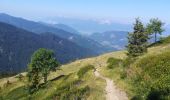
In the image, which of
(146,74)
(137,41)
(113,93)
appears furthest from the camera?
(137,41)

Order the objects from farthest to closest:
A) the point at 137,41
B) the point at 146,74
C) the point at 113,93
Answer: the point at 137,41, the point at 113,93, the point at 146,74

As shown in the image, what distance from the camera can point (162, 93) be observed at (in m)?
20.1

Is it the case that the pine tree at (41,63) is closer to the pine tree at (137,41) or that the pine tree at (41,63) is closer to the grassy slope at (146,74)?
the pine tree at (137,41)

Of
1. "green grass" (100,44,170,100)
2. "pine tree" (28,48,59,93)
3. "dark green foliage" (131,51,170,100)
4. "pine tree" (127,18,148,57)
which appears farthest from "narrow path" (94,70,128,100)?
"pine tree" (28,48,59,93)

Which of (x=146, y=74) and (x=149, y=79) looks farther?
(x=146, y=74)

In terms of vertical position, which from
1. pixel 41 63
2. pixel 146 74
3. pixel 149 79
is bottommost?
pixel 41 63

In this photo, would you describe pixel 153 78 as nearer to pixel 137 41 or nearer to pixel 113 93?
pixel 113 93

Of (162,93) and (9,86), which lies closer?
(162,93)

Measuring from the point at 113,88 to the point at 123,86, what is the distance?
1.47m

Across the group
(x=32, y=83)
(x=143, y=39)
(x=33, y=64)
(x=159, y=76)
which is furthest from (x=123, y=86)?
(x=33, y=64)

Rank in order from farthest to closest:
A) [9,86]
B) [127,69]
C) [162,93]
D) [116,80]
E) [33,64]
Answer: [9,86] < [33,64] < [116,80] < [127,69] < [162,93]

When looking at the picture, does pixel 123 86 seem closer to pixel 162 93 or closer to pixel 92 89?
pixel 92 89

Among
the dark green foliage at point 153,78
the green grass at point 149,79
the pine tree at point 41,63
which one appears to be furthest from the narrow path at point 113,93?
the pine tree at point 41,63

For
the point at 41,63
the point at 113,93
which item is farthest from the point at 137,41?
the point at 113,93
